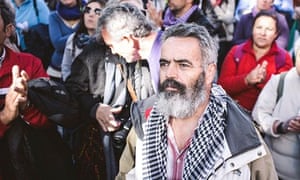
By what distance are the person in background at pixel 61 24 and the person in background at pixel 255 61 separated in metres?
1.73

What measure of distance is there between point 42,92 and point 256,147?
135cm

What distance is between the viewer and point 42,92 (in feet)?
10.1

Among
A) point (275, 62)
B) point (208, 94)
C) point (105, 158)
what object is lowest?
point (105, 158)

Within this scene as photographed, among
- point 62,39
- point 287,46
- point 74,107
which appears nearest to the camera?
point 74,107

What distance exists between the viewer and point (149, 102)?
2699mm

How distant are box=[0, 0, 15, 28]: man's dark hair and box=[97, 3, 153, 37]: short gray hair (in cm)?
57

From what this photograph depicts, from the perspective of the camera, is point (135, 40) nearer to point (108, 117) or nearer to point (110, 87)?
point (110, 87)

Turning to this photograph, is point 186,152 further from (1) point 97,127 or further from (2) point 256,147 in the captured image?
(1) point 97,127

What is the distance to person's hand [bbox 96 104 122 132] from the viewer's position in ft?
10.5

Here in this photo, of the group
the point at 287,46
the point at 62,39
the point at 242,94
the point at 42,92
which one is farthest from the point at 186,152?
the point at 287,46

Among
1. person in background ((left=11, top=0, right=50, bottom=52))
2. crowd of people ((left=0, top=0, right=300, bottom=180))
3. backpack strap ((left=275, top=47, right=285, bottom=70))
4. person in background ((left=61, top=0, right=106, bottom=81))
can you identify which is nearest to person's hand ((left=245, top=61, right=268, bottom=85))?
crowd of people ((left=0, top=0, right=300, bottom=180))

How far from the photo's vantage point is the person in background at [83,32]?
452cm

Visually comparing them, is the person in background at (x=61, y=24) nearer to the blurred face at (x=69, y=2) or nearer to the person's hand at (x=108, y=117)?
the blurred face at (x=69, y=2)

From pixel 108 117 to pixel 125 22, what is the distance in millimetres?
600
